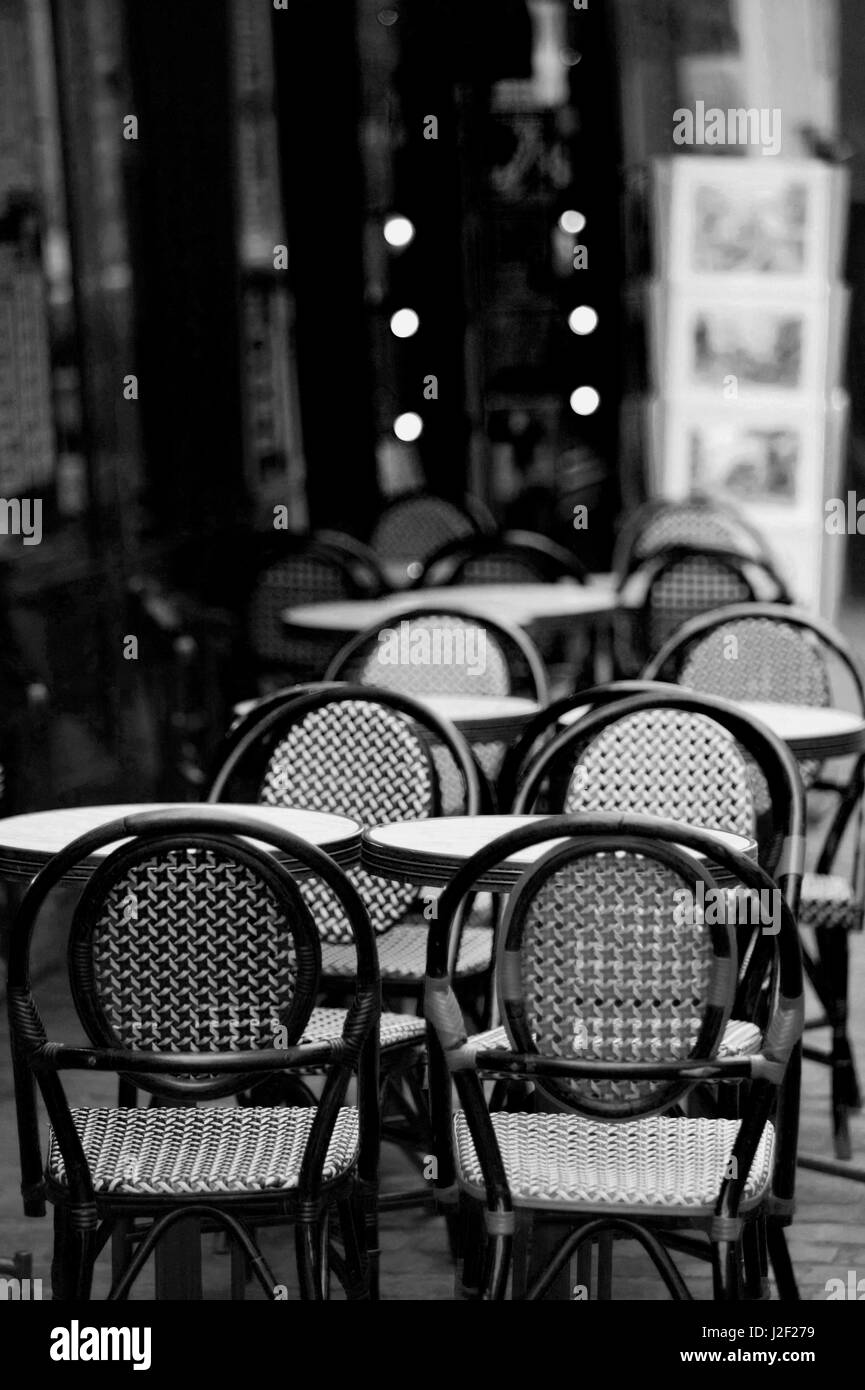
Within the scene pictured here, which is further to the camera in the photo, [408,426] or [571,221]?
[571,221]

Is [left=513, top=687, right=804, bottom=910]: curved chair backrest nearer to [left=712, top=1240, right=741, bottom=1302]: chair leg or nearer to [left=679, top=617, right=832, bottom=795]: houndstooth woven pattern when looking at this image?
[left=712, top=1240, right=741, bottom=1302]: chair leg

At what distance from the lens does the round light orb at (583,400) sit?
33.8 feet

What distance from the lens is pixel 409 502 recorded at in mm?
7988

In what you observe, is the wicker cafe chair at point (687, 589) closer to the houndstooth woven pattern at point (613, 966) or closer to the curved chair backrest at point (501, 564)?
the curved chair backrest at point (501, 564)

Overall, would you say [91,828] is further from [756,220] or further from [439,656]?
[756,220]

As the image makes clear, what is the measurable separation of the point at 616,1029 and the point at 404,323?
6914mm

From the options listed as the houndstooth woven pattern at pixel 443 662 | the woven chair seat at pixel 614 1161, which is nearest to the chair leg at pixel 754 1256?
the woven chair seat at pixel 614 1161

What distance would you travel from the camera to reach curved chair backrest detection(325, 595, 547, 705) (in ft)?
16.3

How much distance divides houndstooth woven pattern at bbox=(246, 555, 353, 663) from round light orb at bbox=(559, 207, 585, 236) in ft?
13.2

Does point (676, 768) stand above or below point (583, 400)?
below

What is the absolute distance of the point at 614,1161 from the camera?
9.28ft

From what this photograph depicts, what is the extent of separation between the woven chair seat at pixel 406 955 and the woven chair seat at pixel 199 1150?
2.35 ft

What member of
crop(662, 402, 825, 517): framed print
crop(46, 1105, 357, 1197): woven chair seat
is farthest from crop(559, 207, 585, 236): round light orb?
crop(46, 1105, 357, 1197): woven chair seat

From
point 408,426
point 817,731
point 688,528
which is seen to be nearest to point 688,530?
point 688,528
